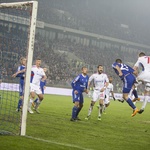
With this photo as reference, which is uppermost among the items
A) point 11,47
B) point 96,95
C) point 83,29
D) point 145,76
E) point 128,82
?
point 83,29

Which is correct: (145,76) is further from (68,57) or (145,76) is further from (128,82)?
(68,57)

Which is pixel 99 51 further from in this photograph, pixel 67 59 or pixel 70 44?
pixel 67 59

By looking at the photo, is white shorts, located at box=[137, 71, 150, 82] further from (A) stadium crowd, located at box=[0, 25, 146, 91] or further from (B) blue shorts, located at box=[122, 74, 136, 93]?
(A) stadium crowd, located at box=[0, 25, 146, 91]

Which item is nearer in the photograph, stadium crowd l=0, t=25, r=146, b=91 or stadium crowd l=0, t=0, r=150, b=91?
stadium crowd l=0, t=25, r=146, b=91

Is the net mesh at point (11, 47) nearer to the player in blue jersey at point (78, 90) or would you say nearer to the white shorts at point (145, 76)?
the player in blue jersey at point (78, 90)

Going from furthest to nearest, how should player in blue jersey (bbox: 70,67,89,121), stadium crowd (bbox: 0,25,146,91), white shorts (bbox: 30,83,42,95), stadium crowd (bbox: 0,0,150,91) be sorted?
stadium crowd (bbox: 0,0,150,91)
stadium crowd (bbox: 0,25,146,91)
white shorts (bbox: 30,83,42,95)
player in blue jersey (bbox: 70,67,89,121)

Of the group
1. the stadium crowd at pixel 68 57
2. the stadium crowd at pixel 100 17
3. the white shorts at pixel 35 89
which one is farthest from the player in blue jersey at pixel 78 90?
the stadium crowd at pixel 100 17

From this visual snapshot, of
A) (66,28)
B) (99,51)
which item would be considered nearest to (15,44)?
(66,28)

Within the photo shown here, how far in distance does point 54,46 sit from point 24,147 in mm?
46602

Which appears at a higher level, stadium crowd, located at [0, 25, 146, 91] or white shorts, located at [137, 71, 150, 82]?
stadium crowd, located at [0, 25, 146, 91]

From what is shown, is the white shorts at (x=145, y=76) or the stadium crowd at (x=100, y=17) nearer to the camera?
the white shorts at (x=145, y=76)

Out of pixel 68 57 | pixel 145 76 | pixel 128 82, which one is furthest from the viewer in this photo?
pixel 68 57

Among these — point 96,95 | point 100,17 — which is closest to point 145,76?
point 96,95

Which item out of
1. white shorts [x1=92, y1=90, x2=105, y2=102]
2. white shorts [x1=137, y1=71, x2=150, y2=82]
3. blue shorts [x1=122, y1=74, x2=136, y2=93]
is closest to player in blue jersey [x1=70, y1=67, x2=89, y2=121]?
white shorts [x1=92, y1=90, x2=105, y2=102]
